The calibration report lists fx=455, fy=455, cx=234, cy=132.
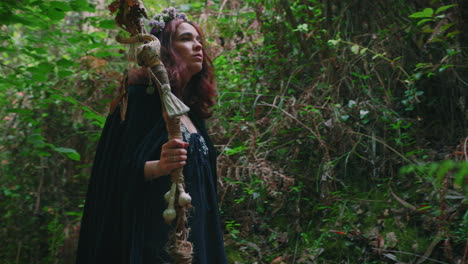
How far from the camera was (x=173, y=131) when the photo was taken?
78.9 inches

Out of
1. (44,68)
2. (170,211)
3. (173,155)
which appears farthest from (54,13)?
(170,211)

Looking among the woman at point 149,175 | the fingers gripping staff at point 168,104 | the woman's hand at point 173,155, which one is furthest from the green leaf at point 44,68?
the woman's hand at point 173,155

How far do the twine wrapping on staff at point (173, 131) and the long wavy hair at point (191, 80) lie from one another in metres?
0.49

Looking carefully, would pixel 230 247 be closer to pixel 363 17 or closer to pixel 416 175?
pixel 416 175

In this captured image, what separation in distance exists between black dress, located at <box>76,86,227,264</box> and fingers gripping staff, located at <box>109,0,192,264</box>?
0.31 meters

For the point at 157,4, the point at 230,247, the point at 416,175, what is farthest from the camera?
the point at 157,4

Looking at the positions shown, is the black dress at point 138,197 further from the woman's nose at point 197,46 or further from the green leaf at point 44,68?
the green leaf at point 44,68

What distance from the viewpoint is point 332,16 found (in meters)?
4.50

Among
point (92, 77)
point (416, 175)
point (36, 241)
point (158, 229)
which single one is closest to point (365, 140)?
point (416, 175)

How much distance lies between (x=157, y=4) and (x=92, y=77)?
117 centimetres

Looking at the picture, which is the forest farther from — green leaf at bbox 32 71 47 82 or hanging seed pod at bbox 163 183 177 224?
hanging seed pod at bbox 163 183 177 224

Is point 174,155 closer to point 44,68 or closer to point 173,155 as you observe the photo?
point 173,155

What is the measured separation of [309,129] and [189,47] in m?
1.52

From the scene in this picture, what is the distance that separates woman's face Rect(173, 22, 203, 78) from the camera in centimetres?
252
